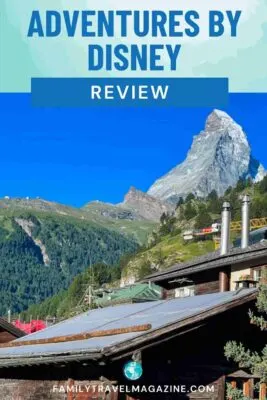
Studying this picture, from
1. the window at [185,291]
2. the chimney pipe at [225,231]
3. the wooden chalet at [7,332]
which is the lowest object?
the wooden chalet at [7,332]

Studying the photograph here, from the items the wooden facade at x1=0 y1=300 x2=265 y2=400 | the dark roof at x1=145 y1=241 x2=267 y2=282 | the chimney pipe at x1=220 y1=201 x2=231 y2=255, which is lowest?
the wooden facade at x1=0 y1=300 x2=265 y2=400

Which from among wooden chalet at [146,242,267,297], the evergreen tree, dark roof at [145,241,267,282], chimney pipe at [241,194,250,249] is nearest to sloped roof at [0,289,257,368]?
the evergreen tree

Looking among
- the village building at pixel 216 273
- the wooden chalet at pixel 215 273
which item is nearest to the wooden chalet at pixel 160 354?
the village building at pixel 216 273

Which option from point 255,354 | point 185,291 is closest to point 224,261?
point 185,291

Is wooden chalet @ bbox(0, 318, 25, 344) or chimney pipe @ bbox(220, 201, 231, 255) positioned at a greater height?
chimney pipe @ bbox(220, 201, 231, 255)

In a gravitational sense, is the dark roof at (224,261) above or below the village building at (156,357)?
above

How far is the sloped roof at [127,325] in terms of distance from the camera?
56.4 feet

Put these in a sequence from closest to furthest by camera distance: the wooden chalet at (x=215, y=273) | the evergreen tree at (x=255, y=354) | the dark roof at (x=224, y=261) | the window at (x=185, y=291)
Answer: the evergreen tree at (x=255, y=354) → the dark roof at (x=224, y=261) → the wooden chalet at (x=215, y=273) → the window at (x=185, y=291)

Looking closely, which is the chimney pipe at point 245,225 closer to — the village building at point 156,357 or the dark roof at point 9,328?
the dark roof at point 9,328

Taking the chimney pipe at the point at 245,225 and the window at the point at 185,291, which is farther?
the chimney pipe at the point at 245,225

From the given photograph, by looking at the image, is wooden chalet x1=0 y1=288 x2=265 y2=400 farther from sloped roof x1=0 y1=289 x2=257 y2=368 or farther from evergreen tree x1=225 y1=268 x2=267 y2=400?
evergreen tree x1=225 y1=268 x2=267 y2=400

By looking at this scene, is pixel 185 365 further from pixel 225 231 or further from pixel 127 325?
pixel 225 231

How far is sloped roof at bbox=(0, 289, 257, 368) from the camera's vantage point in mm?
17188

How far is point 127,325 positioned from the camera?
1988 centimetres
